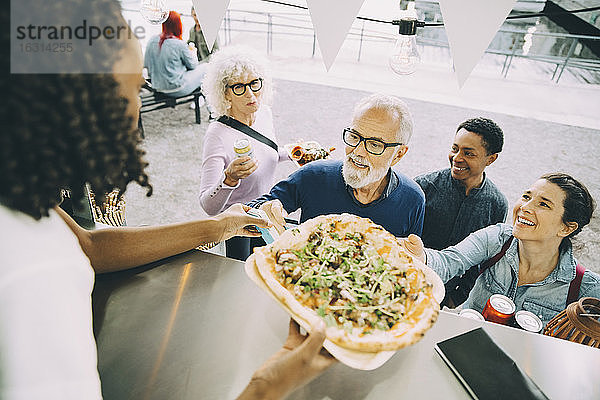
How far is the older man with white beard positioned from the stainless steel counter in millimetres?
796

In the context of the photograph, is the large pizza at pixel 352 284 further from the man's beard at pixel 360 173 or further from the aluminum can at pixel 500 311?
the man's beard at pixel 360 173

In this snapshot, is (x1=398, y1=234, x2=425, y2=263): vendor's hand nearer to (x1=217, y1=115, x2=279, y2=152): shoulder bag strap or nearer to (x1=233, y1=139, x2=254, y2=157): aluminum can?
(x1=233, y1=139, x2=254, y2=157): aluminum can

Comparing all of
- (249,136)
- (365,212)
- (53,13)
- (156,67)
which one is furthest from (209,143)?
(156,67)

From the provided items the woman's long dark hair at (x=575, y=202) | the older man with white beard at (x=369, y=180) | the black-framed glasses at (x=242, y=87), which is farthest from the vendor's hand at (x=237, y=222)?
the woman's long dark hair at (x=575, y=202)

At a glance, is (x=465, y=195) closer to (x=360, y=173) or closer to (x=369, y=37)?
(x=360, y=173)

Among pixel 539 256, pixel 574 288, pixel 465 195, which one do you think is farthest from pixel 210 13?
pixel 574 288

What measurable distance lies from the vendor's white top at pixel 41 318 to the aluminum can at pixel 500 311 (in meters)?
1.23

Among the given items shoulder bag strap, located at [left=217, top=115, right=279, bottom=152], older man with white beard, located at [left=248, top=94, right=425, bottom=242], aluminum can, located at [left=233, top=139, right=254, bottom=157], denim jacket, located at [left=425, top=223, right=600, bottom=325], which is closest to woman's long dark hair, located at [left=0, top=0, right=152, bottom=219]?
older man with white beard, located at [left=248, top=94, right=425, bottom=242]

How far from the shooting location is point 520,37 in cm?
1305

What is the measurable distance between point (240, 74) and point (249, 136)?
0.44 meters

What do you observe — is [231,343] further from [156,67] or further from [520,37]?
[520,37]

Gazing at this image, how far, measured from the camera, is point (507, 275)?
6.70 ft

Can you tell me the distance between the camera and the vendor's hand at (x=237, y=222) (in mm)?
1539

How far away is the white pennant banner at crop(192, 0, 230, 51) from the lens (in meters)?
1.51
